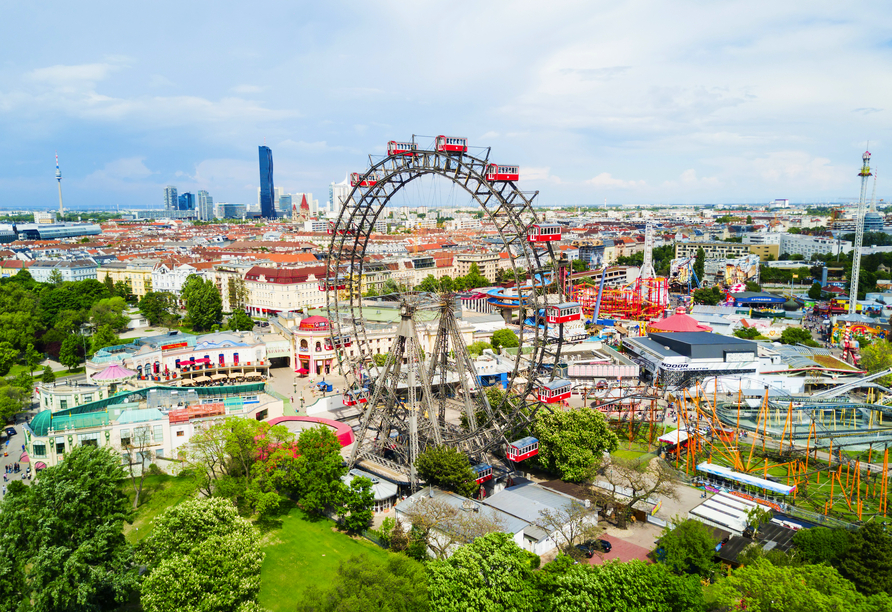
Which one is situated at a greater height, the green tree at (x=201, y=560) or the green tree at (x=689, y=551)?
the green tree at (x=201, y=560)

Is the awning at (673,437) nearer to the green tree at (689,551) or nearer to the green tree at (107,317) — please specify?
the green tree at (689,551)

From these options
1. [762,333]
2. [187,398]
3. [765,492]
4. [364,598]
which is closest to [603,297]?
[762,333]

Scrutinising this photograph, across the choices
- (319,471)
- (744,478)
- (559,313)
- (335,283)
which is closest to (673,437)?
(744,478)

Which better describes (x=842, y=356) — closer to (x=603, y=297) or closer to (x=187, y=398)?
(x=603, y=297)

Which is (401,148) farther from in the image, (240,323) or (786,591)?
(240,323)

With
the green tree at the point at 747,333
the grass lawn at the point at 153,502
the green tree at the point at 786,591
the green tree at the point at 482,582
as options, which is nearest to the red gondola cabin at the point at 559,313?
the green tree at the point at 482,582

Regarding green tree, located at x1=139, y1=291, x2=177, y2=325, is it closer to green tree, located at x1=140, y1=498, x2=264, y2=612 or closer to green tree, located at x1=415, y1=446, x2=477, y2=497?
green tree, located at x1=415, y1=446, x2=477, y2=497
